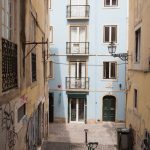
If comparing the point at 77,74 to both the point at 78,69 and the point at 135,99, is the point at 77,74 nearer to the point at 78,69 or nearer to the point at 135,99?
the point at 78,69

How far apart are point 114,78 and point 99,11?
18.3 ft

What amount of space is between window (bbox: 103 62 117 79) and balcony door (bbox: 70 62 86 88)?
1722 mm

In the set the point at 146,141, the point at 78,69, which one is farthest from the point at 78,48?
the point at 146,141

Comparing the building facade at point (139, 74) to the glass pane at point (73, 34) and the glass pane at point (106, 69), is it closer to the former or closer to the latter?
the glass pane at point (106, 69)

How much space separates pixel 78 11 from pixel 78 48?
2.99m

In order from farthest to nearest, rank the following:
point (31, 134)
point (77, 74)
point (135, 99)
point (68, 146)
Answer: point (77, 74) < point (68, 146) < point (135, 99) < point (31, 134)

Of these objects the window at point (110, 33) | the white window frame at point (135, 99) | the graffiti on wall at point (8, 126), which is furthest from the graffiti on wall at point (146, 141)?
the window at point (110, 33)

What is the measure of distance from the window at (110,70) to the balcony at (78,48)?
1.93 metres

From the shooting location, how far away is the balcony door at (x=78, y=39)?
81.8ft

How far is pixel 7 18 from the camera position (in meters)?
7.16

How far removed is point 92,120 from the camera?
25.3 metres

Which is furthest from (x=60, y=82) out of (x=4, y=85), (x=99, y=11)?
(x=4, y=85)

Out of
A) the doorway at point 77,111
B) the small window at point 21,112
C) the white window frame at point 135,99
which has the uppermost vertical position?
the small window at point 21,112

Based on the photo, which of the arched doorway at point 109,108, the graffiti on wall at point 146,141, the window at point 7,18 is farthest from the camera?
the arched doorway at point 109,108
